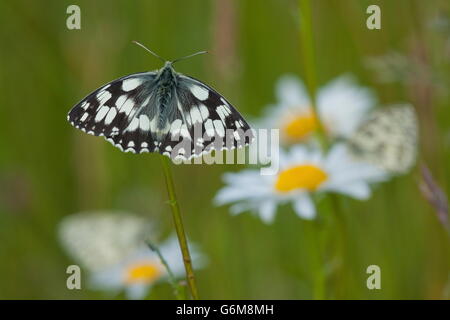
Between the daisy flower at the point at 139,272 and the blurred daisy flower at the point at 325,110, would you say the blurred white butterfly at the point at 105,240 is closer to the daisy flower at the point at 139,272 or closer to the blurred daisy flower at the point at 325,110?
the daisy flower at the point at 139,272

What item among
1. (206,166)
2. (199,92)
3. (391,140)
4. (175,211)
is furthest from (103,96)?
(206,166)

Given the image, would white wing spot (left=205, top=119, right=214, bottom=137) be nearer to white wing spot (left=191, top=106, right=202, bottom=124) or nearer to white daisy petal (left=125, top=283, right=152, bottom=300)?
white wing spot (left=191, top=106, right=202, bottom=124)

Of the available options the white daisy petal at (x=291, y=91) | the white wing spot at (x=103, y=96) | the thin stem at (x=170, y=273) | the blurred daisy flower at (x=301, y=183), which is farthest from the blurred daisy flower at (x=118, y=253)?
the white daisy petal at (x=291, y=91)

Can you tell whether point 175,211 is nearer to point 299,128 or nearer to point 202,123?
point 202,123
